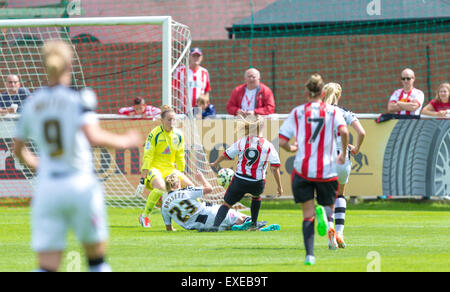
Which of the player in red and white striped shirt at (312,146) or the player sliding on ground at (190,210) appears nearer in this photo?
the player in red and white striped shirt at (312,146)

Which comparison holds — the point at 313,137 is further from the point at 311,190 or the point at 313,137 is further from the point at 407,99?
the point at 407,99

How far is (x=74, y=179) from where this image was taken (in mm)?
5398

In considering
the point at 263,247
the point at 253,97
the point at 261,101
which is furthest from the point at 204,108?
the point at 263,247

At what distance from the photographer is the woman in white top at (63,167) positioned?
5.36 meters

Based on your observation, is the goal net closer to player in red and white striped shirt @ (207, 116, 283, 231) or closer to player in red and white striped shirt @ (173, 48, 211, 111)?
player in red and white striped shirt @ (173, 48, 211, 111)

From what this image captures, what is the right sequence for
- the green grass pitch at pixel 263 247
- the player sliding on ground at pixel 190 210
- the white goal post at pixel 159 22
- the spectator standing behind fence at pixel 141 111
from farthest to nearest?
the spectator standing behind fence at pixel 141 111
the white goal post at pixel 159 22
the player sliding on ground at pixel 190 210
the green grass pitch at pixel 263 247

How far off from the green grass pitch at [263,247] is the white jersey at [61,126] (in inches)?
66.2

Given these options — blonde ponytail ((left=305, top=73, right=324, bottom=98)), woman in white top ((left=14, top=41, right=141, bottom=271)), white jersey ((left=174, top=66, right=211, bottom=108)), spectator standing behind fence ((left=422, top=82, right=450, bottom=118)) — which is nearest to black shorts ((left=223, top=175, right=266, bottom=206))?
blonde ponytail ((left=305, top=73, right=324, bottom=98))

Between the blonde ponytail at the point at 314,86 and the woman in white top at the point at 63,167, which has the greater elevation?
the blonde ponytail at the point at 314,86

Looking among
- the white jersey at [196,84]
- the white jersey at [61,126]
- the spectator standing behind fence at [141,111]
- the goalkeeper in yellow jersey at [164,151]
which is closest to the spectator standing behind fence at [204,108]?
the white jersey at [196,84]

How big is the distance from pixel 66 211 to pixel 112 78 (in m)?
16.6

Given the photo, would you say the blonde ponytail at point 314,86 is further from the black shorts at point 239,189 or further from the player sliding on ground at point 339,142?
the black shorts at point 239,189
